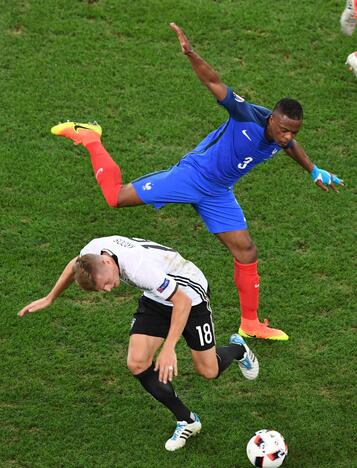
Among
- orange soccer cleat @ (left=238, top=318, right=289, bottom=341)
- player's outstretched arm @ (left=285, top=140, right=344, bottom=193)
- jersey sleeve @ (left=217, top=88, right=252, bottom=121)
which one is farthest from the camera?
orange soccer cleat @ (left=238, top=318, right=289, bottom=341)

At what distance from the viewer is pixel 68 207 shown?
10750 millimetres

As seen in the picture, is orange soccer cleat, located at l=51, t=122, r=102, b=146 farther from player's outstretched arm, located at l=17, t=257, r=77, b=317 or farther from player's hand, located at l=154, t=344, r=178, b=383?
player's hand, located at l=154, t=344, r=178, b=383

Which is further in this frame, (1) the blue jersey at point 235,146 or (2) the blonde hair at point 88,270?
(1) the blue jersey at point 235,146

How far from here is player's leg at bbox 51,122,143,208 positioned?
30.9ft

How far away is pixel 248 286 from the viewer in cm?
927

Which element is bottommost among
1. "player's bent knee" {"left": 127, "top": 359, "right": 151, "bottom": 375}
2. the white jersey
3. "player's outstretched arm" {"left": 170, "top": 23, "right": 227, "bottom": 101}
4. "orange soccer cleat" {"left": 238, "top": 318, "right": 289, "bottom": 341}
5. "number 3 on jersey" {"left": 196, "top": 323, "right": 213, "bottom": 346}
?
"orange soccer cleat" {"left": 238, "top": 318, "right": 289, "bottom": 341}

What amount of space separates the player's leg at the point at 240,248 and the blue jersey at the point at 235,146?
229 mm

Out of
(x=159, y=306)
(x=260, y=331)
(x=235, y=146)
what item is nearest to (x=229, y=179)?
(x=235, y=146)

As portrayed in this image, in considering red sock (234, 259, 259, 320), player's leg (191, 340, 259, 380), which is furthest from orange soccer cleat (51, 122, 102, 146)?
player's leg (191, 340, 259, 380)

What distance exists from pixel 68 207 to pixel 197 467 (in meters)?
3.66

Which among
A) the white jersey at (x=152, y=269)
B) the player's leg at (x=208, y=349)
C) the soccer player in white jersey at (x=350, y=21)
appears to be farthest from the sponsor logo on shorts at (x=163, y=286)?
the soccer player in white jersey at (x=350, y=21)

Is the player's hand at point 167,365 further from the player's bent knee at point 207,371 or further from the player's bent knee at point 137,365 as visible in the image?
the player's bent knee at point 207,371

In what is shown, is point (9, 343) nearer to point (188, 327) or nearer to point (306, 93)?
point (188, 327)

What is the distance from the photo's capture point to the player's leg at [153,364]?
26.3ft
